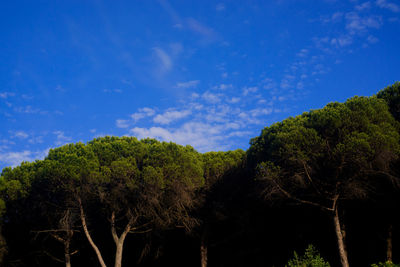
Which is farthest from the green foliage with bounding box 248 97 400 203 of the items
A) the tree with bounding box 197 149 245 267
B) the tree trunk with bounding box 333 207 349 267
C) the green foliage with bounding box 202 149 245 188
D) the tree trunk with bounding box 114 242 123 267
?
the tree trunk with bounding box 114 242 123 267

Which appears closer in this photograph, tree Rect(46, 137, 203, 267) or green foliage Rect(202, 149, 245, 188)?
tree Rect(46, 137, 203, 267)

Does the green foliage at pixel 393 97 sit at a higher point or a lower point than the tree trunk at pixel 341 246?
higher

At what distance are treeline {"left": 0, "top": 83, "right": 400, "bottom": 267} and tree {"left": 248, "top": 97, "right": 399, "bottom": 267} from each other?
5cm

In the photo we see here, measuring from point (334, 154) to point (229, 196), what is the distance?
27.5 feet

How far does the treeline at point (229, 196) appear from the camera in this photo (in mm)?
16547

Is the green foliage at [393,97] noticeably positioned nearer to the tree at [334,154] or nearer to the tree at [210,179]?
the tree at [334,154]

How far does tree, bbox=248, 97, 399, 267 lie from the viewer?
51.0 ft

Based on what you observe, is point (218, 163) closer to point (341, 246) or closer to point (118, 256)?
point (118, 256)

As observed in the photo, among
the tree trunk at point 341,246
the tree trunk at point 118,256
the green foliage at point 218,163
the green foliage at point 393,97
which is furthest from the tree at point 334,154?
the tree trunk at point 118,256

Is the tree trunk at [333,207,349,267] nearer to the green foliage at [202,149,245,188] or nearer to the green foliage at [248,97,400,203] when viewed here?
the green foliage at [248,97,400,203]

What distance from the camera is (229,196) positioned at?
2245cm

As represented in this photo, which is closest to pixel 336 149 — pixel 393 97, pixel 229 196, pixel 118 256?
pixel 393 97

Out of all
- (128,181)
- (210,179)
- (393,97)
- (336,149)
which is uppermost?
(393,97)

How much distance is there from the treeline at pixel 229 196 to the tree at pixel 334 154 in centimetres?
5
